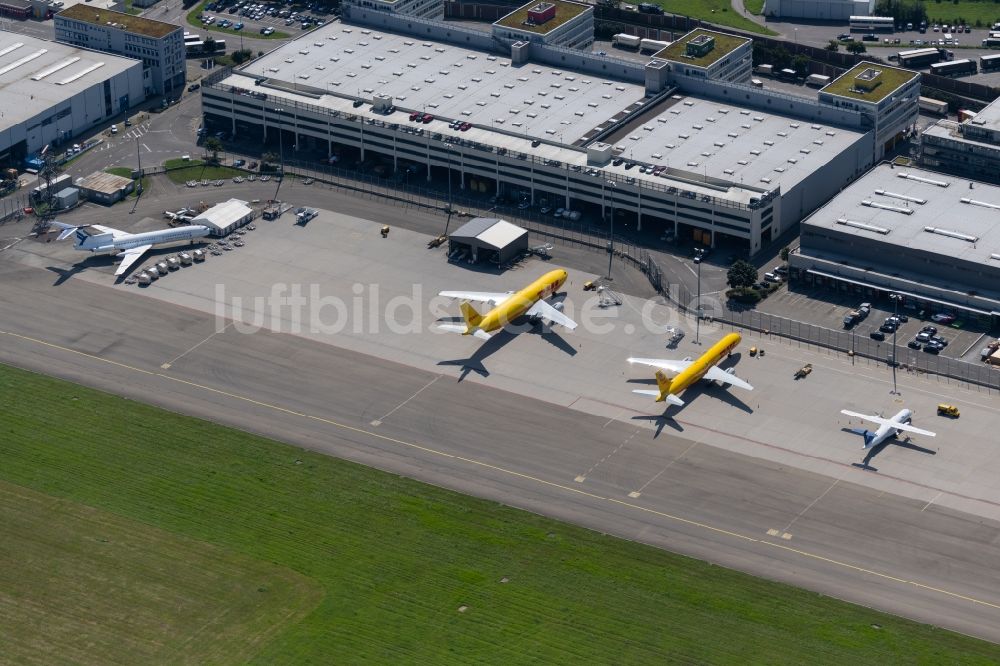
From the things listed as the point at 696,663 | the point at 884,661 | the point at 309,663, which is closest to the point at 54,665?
the point at 309,663

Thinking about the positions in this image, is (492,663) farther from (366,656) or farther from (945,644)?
(945,644)

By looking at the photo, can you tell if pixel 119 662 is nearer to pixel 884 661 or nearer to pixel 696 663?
pixel 696 663

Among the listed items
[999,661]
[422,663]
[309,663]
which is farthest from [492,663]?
[999,661]

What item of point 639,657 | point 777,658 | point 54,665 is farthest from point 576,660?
point 54,665

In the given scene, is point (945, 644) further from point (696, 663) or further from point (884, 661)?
point (696, 663)

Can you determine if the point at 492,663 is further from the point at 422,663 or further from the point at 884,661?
the point at 884,661
